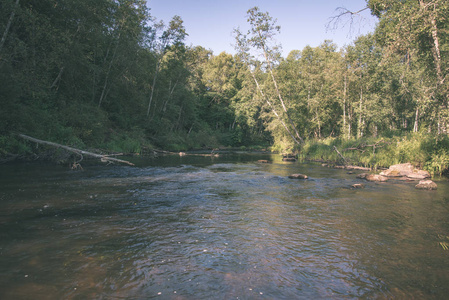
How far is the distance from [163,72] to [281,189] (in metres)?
33.8

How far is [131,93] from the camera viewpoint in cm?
3369

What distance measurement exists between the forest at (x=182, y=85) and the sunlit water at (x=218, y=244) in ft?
20.6

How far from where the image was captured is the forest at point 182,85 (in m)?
15.2

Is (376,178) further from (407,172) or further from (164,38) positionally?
(164,38)

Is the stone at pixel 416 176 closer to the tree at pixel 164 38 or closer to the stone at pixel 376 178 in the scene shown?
the stone at pixel 376 178

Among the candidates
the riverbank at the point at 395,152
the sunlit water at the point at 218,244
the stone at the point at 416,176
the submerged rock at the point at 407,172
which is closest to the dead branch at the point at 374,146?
the riverbank at the point at 395,152

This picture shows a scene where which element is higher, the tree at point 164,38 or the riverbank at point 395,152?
the tree at point 164,38

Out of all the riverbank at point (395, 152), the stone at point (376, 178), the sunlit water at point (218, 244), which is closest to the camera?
the sunlit water at point (218, 244)

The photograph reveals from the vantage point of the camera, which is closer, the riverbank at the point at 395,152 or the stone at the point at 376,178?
the stone at the point at 376,178

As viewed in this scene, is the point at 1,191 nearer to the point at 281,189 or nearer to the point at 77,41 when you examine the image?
the point at 281,189

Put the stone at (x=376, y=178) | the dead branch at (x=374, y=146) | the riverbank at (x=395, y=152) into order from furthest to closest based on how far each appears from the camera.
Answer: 1. the dead branch at (x=374, y=146)
2. the riverbank at (x=395, y=152)
3. the stone at (x=376, y=178)

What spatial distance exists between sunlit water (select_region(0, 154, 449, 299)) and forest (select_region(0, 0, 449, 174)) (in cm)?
627

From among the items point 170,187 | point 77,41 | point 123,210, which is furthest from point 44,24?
point 123,210

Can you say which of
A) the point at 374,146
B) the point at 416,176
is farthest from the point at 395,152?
the point at 416,176
